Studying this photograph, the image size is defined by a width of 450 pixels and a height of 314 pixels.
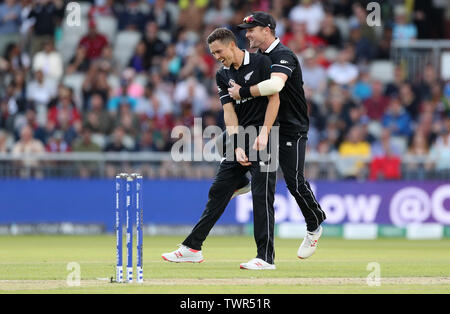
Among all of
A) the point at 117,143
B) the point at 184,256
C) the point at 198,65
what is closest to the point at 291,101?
the point at 184,256

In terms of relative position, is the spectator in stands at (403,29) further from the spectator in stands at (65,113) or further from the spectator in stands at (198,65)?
the spectator in stands at (65,113)

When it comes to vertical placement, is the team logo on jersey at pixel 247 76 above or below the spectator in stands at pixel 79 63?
below

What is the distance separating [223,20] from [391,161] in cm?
594

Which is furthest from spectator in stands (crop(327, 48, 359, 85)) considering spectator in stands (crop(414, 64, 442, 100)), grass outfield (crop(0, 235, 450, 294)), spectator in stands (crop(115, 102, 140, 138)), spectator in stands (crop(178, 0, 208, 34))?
grass outfield (crop(0, 235, 450, 294))

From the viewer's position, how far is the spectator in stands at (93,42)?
896 inches

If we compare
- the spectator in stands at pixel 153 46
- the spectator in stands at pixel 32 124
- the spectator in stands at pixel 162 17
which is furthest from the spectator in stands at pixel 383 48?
the spectator in stands at pixel 32 124

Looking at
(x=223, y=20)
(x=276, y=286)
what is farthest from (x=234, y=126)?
(x=223, y=20)

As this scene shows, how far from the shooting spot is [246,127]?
11180mm

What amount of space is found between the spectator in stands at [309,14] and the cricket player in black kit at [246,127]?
12.7 m

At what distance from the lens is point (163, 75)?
2248 centimetres

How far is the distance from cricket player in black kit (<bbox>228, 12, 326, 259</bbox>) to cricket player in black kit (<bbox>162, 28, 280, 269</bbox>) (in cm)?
15

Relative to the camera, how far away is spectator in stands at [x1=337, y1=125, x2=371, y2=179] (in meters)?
20.0

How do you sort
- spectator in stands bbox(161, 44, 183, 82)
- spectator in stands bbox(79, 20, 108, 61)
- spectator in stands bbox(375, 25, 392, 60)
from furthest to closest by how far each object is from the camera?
1. spectator in stands bbox(375, 25, 392, 60)
2. spectator in stands bbox(79, 20, 108, 61)
3. spectator in stands bbox(161, 44, 183, 82)

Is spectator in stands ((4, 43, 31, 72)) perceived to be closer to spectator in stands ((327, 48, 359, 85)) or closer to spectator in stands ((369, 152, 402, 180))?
spectator in stands ((327, 48, 359, 85))
